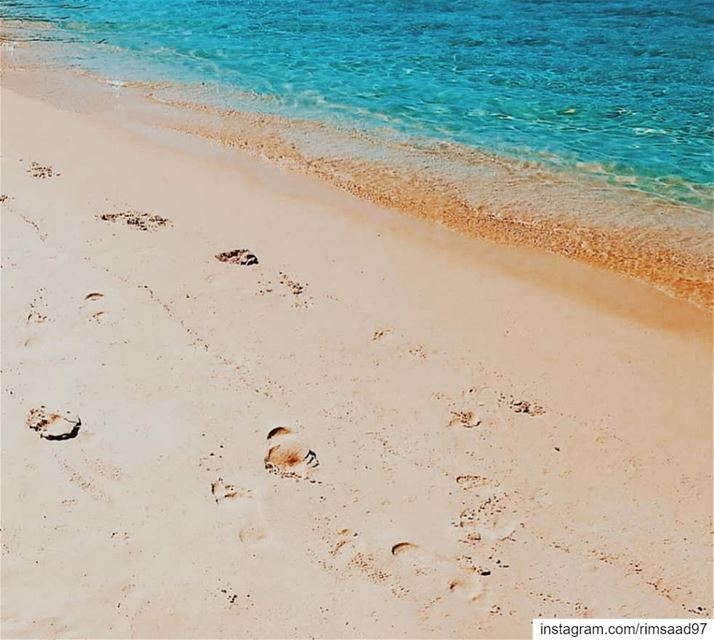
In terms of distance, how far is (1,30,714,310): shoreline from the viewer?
7.31 meters

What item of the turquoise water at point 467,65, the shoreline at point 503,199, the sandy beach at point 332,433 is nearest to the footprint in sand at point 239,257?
the sandy beach at point 332,433

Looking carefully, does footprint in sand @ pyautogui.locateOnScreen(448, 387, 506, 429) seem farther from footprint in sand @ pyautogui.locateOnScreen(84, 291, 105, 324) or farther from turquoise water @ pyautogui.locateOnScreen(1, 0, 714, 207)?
turquoise water @ pyautogui.locateOnScreen(1, 0, 714, 207)

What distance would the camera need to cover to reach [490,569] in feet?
12.5

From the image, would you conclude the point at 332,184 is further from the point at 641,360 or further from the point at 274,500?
the point at 274,500

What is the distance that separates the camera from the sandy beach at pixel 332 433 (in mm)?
3670

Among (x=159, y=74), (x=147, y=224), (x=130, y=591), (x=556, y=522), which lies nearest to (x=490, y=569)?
(x=556, y=522)

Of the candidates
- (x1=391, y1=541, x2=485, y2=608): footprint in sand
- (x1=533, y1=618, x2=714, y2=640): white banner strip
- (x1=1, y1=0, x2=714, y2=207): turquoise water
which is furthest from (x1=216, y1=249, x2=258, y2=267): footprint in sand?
(x1=1, y1=0, x2=714, y2=207): turquoise water

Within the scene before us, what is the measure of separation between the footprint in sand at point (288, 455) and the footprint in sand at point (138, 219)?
333cm

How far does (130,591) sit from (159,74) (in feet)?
37.8

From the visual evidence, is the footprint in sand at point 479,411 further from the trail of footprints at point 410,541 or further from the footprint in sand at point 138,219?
the footprint in sand at point 138,219

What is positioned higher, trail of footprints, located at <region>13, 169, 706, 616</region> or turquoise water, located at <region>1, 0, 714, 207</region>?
turquoise water, located at <region>1, 0, 714, 207</region>

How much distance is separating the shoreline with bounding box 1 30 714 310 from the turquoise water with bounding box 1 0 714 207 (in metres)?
0.55

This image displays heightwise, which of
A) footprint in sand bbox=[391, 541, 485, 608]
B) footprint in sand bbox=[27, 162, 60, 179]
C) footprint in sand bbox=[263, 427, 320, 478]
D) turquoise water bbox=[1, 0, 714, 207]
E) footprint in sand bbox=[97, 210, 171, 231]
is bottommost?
footprint in sand bbox=[391, 541, 485, 608]

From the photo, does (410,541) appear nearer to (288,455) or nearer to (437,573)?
(437,573)
